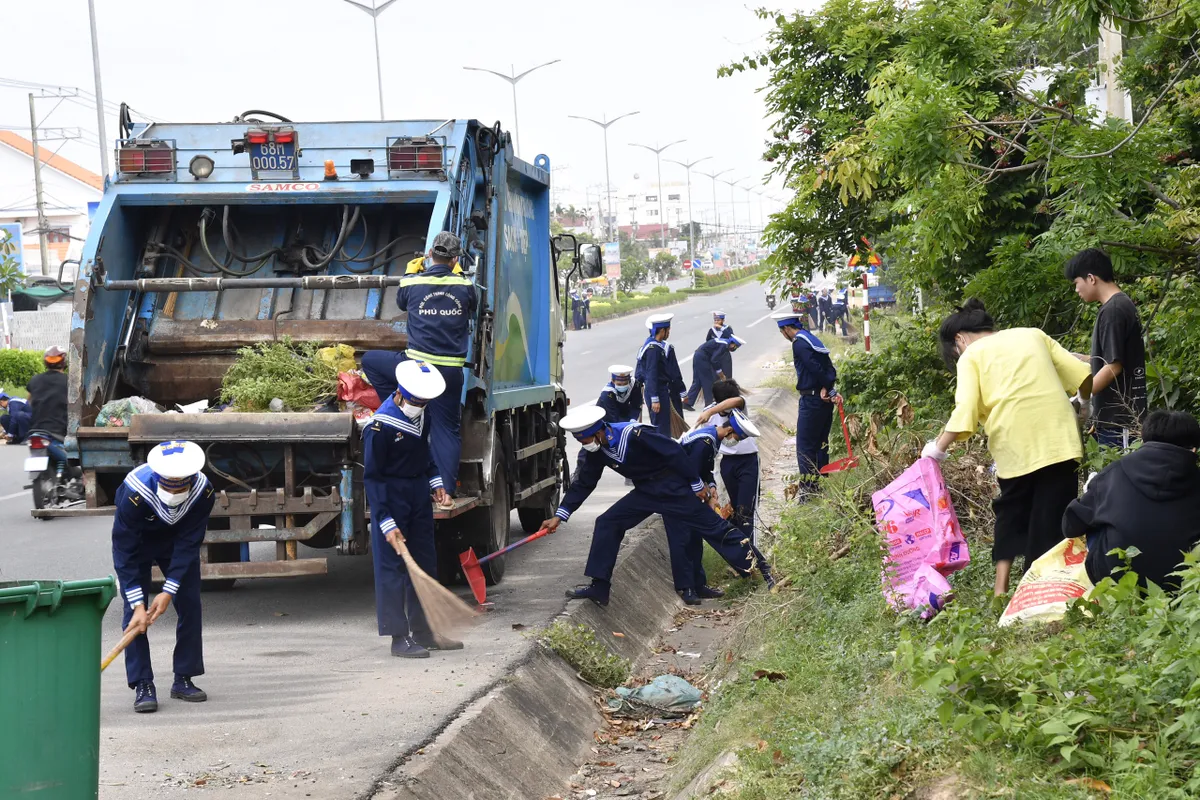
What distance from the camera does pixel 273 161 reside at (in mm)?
8867

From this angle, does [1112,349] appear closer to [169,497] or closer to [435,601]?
[435,601]

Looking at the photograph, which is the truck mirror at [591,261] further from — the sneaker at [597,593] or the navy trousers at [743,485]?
the sneaker at [597,593]

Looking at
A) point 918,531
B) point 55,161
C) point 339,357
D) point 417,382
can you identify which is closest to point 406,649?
point 417,382

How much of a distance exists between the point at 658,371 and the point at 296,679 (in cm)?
663

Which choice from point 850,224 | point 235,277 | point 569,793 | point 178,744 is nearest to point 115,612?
point 235,277

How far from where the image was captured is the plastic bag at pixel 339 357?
8383mm

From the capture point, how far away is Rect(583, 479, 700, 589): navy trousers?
8445 millimetres

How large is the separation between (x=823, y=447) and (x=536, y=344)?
246cm

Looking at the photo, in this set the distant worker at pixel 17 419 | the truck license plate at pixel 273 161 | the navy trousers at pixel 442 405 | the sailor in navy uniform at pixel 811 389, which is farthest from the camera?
the distant worker at pixel 17 419

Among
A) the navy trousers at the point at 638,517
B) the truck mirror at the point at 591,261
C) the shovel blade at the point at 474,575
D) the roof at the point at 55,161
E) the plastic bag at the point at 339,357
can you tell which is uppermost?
the roof at the point at 55,161

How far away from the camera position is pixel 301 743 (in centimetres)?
572

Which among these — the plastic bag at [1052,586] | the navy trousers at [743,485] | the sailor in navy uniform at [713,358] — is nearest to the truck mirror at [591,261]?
the navy trousers at [743,485]

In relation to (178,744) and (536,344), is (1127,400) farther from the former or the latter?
(536,344)

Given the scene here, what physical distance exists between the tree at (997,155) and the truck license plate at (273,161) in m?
3.42
